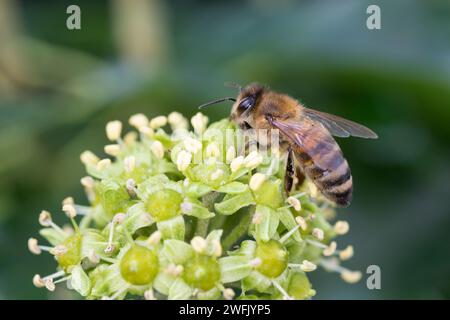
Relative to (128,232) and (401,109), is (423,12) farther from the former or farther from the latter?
(128,232)

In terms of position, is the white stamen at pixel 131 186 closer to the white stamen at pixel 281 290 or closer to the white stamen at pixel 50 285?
the white stamen at pixel 50 285

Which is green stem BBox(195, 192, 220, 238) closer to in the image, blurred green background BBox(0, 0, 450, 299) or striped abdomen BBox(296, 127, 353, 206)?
striped abdomen BBox(296, 127, 353, 206)

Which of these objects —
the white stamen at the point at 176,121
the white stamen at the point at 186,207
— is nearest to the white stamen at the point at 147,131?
the white stamen at the point at 176,121

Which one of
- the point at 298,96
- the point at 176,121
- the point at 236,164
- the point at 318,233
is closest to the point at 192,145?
the point at 236,164

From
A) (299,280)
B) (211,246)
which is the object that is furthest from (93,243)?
(299,280)

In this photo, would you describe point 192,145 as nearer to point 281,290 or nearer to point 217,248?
point 217,248

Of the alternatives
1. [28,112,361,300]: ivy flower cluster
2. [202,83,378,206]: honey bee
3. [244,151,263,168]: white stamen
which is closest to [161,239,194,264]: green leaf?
[28,112,361,300]: ivy flower cluster
